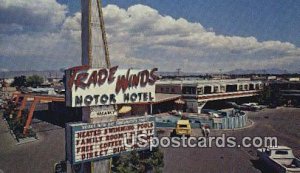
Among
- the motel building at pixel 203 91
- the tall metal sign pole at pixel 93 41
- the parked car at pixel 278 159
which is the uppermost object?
the tall metal sign pole at pixel 93 41

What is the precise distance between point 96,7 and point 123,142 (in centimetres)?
959

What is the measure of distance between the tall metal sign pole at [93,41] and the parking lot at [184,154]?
45.1ft

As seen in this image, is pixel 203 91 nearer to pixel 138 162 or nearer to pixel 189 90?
pixel 189 90

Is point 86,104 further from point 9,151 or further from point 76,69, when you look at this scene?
point 9,151

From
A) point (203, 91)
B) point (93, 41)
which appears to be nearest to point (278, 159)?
point (93, 41)

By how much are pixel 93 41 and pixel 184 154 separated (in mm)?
21918

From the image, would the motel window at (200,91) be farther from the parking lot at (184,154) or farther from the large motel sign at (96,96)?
the large motel sign at (96,96)

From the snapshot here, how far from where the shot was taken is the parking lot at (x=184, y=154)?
32812mm

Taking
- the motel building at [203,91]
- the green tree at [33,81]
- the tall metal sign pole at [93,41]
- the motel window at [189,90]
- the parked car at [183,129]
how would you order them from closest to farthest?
1. the tall metal sign pole at [93,41]
2. the parked car at [183,129]
3. the motel building at [203,91]
4. the motel window at [189,90]
5. the green tree at [33,81]

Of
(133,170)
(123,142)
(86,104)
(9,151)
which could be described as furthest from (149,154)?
(9,151)

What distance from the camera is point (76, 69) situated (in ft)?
64.8

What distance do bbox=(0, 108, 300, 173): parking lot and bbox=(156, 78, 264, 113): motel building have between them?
15098 millimetres

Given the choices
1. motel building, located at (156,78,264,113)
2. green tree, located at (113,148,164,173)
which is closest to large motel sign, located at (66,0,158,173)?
green tree, located at (113,148,164,173)

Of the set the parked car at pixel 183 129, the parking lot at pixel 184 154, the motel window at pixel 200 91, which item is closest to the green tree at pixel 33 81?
the parking lot at pixel 184 154
